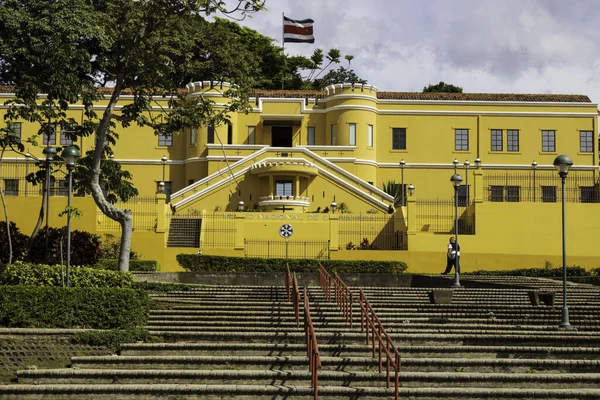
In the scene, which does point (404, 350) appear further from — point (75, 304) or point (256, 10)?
point (256, 10)

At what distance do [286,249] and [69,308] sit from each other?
16.8 meters

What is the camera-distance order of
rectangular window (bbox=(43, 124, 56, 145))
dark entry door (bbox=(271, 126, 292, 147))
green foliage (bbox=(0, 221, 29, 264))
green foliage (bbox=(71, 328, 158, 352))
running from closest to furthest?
green foliage (bbox=(71, 328, 158, 352)) < green foliage (bbox=(0, 221, 29, 264)) < rectangular window (bbox=(43, 124, 56, 145)) < dark entry door (bbox=(271, 126, 292, 147))

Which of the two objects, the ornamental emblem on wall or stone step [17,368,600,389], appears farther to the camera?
the ornamental emblem on wall

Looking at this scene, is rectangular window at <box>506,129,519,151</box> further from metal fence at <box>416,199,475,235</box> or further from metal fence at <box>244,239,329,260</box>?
metal fence at <box>244,239,329,260</box>

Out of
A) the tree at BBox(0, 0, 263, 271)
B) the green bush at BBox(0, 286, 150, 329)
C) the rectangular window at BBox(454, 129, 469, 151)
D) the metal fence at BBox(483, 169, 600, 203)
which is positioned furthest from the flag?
the green bush at BBox(0, 286, 150, 329)

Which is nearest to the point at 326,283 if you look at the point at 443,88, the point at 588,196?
the point at 588,196

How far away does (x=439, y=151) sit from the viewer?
4641 centimetres

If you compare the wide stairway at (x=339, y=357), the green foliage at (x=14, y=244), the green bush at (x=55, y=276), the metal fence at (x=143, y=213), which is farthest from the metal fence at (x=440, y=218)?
the green bush at (x=55, y=276)

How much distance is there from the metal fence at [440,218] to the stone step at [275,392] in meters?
21.3

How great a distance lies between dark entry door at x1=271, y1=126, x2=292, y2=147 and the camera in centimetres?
4706

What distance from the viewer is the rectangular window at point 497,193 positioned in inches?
1634

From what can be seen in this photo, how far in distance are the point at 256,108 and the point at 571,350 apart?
33.4 meters

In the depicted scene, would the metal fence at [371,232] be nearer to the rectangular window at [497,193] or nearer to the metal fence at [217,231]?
the metal fence at [217,231]

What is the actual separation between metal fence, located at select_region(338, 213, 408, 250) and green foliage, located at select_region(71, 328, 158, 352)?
18.3 metres
